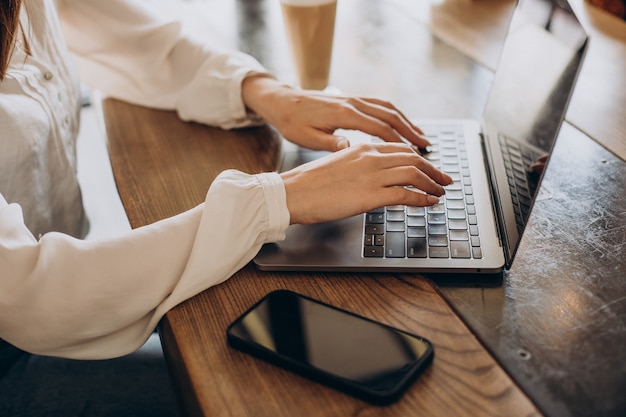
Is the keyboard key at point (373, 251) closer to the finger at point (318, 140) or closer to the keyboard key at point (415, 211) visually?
the keyboard key at point (415, 211)

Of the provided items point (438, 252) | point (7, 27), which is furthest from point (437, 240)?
point (7, 27)

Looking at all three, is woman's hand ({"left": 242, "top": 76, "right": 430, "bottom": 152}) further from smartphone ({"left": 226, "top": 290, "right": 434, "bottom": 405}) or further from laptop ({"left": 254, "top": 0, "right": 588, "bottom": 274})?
smartphone ({"left": 226, "top": 290, "right": 434, "bottom": 405})

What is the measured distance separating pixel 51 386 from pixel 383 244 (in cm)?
49

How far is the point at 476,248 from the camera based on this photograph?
66cm

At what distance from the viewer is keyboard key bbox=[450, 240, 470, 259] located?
652mm

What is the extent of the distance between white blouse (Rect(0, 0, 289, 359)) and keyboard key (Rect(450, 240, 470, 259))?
178 millimetres

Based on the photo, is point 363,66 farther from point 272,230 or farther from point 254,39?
point 272,230

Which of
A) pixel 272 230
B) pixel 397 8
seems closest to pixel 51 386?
pixel 272 230

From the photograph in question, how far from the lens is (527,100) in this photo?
2.54ft

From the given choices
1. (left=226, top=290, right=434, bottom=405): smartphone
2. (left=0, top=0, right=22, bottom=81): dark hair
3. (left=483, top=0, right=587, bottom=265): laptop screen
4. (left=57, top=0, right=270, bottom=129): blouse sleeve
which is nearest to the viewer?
(left=226, top=290, right=434, bottom=405): smartphone

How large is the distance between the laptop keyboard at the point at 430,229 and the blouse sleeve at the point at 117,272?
0.37ft

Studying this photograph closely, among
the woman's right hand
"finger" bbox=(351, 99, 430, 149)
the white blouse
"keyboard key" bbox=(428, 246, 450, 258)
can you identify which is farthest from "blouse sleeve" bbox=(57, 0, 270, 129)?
"keyboard key" bbox=(428, 246, 450, 258)

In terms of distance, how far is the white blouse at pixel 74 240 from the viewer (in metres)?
0.61

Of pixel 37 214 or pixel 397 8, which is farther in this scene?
pixel 397 8
